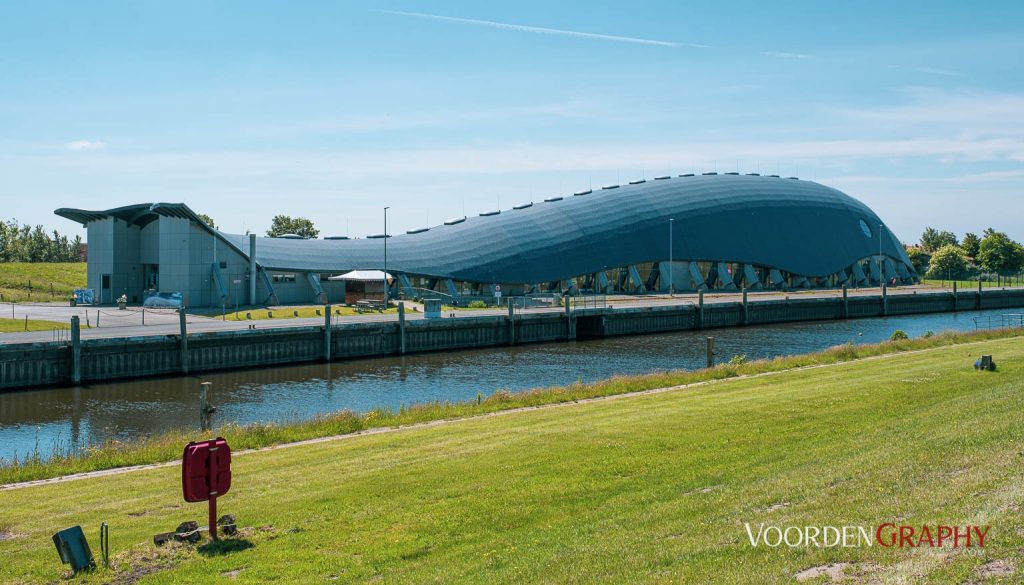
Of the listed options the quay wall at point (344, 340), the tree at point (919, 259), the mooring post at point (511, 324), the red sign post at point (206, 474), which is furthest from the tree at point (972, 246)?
the red sign post at point (206, 474)

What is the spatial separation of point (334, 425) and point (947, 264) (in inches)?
5885

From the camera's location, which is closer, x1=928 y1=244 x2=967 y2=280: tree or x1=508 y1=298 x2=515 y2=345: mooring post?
x1=508 y1=298 x2=515 y2=345: mooring post

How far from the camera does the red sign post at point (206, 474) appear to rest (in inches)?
460

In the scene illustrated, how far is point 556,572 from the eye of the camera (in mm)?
9180

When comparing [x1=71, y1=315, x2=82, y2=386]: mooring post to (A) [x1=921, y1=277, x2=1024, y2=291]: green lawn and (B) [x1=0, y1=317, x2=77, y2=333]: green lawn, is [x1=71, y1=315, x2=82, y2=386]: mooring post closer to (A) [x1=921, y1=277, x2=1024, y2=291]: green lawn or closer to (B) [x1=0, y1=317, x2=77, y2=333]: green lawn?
(B) [x1=0, y1=317, x2=77, y2=333]: green lawn

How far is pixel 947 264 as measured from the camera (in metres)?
150

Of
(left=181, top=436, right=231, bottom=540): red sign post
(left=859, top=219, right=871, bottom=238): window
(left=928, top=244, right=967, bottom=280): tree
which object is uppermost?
(left=859, top=219, right=871, bottom=238): window

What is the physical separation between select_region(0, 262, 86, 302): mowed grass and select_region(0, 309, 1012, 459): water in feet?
148

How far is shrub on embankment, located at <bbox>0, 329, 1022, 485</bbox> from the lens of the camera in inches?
746

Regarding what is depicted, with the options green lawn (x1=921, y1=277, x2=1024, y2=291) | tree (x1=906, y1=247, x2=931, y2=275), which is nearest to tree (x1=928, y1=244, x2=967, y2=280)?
green lawn (x1=921, y1=277, x2=1024, y2=291)

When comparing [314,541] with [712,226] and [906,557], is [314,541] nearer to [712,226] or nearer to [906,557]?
[906,557]

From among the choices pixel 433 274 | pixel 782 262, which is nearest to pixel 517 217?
pixel 433 274

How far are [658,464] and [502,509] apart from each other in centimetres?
330

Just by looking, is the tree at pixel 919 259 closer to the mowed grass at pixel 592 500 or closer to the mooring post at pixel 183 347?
the mooring post at pixel 183 347
